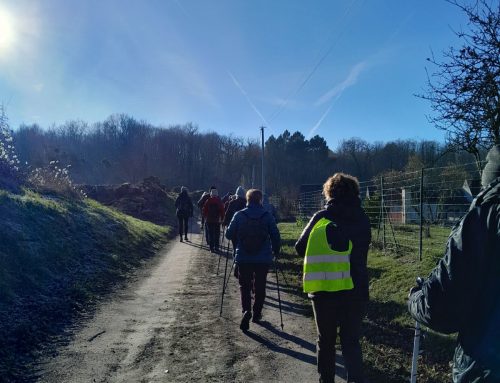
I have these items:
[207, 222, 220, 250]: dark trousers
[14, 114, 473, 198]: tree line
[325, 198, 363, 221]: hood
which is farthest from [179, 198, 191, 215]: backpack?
[14, 114, 473, 198]: tree line

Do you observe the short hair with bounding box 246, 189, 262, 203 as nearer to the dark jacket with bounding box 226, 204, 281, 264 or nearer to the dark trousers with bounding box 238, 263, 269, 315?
the dark jacket with bounding box 226, 204, 281, 264

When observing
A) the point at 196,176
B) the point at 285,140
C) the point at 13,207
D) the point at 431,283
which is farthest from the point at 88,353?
the point at 196,176

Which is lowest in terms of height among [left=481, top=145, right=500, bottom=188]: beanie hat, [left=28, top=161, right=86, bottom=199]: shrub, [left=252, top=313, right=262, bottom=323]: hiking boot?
[left=252, top=313, right=262, bottom=323]: hiking boot

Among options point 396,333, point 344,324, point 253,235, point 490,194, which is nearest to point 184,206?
point 253,235

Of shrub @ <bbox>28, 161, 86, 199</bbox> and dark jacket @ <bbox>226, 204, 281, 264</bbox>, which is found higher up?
shrub @ <bbox>28, 161, 86, 199</bbox>

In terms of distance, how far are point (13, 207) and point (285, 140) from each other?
2917 inches

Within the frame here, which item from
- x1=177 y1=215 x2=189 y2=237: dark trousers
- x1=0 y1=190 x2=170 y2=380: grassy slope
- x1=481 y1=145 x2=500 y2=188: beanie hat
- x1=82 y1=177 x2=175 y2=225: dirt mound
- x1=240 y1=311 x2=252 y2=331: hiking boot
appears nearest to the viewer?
x1=481 y1=145 x2=500 y2=188: beanie hat

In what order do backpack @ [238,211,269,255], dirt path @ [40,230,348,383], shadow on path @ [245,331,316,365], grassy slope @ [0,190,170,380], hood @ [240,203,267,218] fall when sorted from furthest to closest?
1. hood @ [240,203,267,218]
2. backpack @ [238,211,269,255]
3. grassy slope @ [0,190,170,380]
4. shadow on path @ [245,331,316,365]
5. dirt path @ [40,230,348,383]

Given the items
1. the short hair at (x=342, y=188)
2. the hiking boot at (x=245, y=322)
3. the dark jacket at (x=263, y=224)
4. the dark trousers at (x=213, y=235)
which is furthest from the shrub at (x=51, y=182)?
the short hair at (x=342, y=188)

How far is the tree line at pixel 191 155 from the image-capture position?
7969cm

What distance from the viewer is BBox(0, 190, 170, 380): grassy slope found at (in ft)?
19.5

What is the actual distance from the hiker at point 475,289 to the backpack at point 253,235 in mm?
4555

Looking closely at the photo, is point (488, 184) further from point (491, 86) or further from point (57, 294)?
point (57, 294)

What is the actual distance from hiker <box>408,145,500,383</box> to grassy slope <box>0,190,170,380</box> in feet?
15.4
